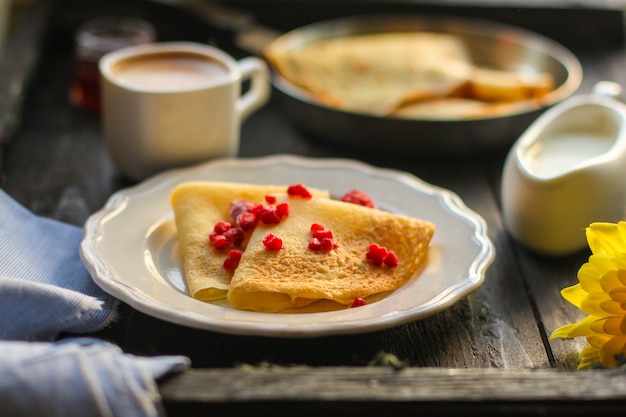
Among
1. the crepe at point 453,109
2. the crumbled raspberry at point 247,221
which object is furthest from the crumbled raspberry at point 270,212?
the crepe at point 453,109

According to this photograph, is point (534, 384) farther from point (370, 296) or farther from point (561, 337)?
point (370, 296)

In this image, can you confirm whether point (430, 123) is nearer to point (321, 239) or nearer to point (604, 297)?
point (321, 239)

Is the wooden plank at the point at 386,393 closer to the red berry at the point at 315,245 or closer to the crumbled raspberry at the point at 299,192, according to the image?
the red berry at the point at 315,245

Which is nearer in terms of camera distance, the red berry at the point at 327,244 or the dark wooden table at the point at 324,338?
the dark wooden table at the point at 324,338

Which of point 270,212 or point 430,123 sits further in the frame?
point 430,123

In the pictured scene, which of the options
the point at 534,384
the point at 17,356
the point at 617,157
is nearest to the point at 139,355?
the point at 17,356

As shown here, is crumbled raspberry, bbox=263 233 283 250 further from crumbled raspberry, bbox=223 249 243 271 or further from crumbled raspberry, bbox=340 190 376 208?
crumbled raspberry, bbox=340 190 376 208

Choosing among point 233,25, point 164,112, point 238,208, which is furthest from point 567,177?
point 233,25
